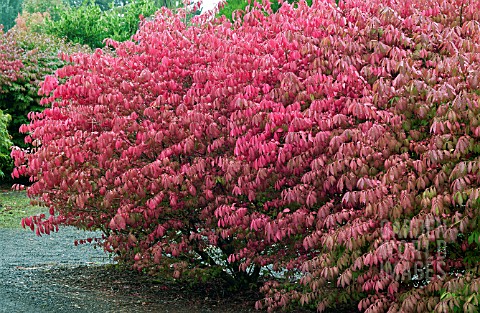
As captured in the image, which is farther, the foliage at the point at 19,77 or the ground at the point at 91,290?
the foliage at the point at 19,77

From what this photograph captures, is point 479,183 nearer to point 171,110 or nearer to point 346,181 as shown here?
point 346,181

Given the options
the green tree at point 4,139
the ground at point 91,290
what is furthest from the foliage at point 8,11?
the ground at point 91,290

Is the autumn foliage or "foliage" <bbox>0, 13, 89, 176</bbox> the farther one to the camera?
"foliage" <bbox>0, 13, 89, 176</bbox>

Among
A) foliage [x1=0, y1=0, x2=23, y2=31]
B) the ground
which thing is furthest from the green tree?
foliage [x1=0, y1=0, x2=23, y2=31]

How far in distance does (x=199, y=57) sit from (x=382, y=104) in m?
1.78

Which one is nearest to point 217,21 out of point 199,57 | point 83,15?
point 199,57

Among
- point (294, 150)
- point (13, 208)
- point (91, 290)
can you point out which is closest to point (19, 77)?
point (13, 208)

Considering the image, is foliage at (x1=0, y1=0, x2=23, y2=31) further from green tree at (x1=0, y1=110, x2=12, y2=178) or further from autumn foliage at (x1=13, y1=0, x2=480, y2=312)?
autumn foliage at (x1=13, y1=0, x2=480, y2=312)

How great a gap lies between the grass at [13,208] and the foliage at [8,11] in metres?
41.0

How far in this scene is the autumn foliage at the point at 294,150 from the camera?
13.3ft

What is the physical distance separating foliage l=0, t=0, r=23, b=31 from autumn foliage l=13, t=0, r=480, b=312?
164 ft

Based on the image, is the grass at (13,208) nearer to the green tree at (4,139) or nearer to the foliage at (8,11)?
the green tree at (4,139)

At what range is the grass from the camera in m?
11.4

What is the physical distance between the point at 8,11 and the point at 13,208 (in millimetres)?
44056
